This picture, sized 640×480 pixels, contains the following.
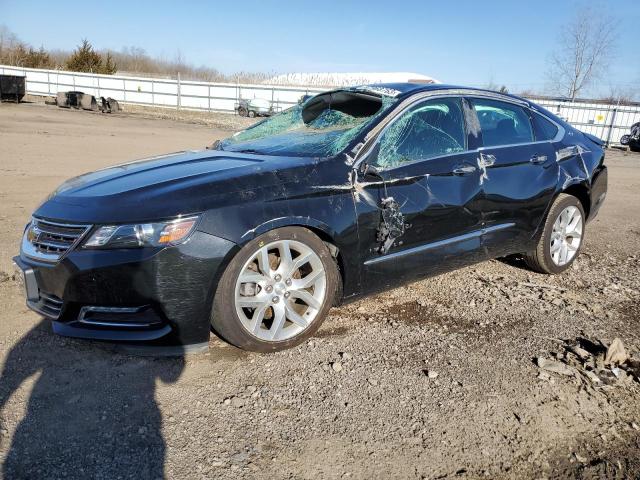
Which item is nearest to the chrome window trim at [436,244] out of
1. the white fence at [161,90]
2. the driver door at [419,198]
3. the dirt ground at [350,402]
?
the driver door at [419,198]

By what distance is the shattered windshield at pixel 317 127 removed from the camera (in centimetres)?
356

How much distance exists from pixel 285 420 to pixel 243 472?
397 mm

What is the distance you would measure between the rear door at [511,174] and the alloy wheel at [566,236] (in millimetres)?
323

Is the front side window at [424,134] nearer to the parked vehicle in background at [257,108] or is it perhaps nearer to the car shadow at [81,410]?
the car shadow at [81,410]

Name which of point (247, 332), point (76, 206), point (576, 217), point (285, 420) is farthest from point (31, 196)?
point (576, 217)

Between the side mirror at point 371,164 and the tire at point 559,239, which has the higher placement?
the side mirror at point 371,164

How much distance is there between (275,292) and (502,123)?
2482 millimetres

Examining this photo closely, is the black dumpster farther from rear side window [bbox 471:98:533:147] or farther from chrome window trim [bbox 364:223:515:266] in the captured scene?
chrome window trim [bbox 364:223:515:266]

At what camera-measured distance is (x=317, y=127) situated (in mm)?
4051

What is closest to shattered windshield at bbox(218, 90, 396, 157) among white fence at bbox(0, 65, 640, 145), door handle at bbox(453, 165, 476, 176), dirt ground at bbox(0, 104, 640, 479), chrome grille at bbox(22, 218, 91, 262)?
door handle at bbox(453, 165, 476, 176)

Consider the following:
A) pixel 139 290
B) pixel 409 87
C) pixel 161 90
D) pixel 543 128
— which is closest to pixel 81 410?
pixel 139 290

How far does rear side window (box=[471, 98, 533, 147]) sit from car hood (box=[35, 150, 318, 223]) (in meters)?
1.63

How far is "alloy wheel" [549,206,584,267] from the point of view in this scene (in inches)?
183

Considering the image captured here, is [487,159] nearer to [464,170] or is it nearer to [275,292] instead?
[464,170]
